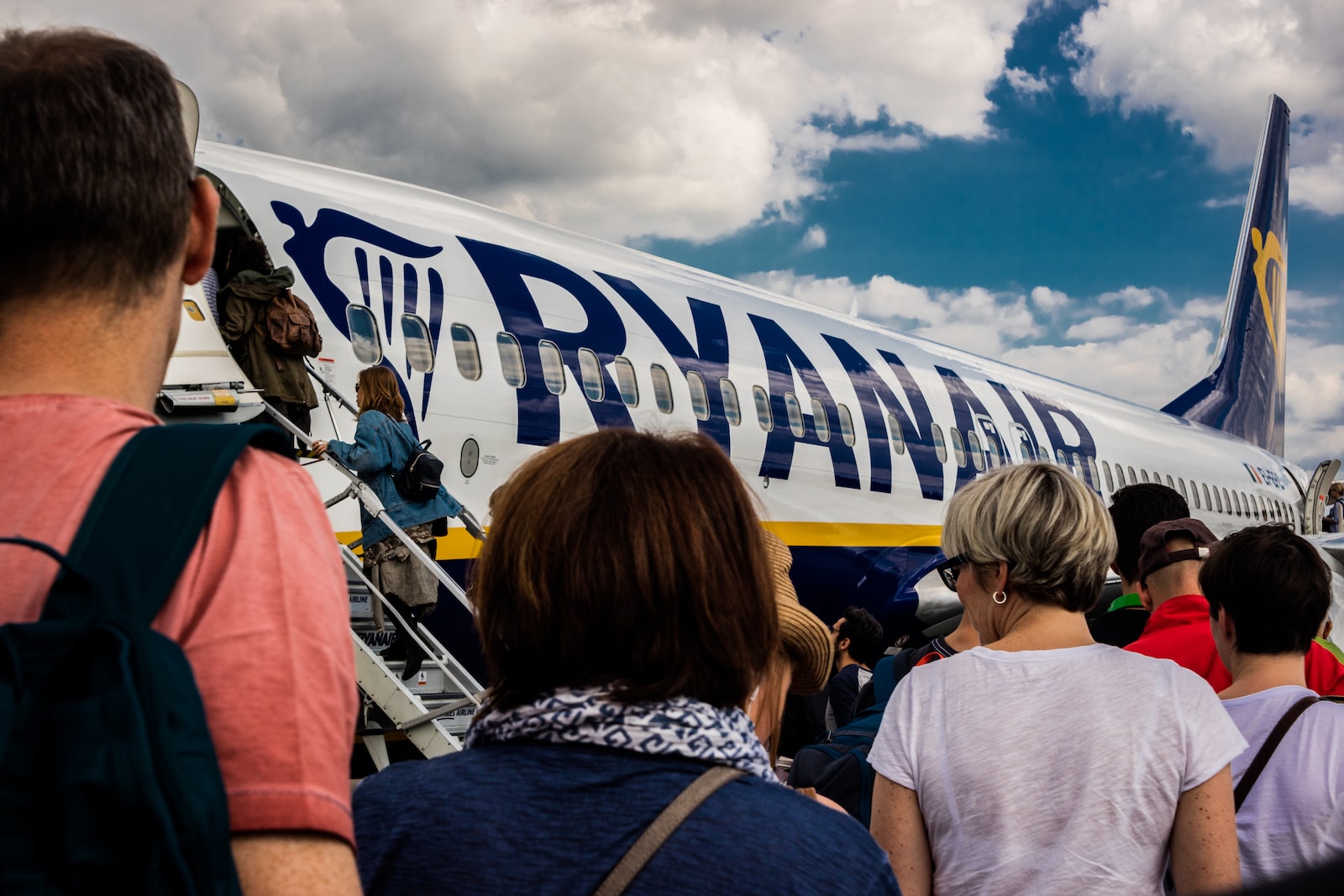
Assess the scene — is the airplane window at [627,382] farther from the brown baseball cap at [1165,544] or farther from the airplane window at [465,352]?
the brown baseball cap at [1165,544]

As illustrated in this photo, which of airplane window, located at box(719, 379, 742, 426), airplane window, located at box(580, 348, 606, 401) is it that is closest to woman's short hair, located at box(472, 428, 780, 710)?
airplane window, located at box(580, 348, 606, 401)

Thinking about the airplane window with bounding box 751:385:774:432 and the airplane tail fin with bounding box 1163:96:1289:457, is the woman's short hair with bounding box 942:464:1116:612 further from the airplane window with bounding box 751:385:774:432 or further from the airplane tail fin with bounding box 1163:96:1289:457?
the airplane tail fin with bounding box 1163:96:1289:457

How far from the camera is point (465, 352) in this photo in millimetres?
6840

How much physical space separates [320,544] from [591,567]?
14.5 inches

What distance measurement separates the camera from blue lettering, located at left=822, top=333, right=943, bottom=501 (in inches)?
393

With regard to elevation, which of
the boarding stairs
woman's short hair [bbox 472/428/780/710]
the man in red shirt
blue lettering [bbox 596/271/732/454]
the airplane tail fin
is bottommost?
the boarding stairs

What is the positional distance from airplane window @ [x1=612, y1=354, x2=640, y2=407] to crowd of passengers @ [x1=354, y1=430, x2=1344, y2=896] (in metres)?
4.58

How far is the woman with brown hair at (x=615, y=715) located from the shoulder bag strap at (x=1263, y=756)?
60.5 inches

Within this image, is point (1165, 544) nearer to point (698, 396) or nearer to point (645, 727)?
point (645, 727)

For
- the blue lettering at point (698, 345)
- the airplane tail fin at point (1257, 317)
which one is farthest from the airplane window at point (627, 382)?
the airplane tail fin at point (1257, 317)

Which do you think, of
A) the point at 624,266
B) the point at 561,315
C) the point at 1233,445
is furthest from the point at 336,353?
the point at 1233,445

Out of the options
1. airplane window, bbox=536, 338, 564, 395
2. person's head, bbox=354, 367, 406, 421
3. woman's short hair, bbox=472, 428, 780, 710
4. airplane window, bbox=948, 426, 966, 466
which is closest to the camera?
woman's short hair, bbox=472, 428, 780, 710

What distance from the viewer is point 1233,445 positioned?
69.3 ft

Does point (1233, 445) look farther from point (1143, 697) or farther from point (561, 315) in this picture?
point (1143, 697)
